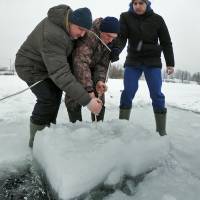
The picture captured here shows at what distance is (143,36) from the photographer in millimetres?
3986

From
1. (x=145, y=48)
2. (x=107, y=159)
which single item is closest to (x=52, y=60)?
(x=107, y=159)

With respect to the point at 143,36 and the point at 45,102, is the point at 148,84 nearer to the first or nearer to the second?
the point at 143,36

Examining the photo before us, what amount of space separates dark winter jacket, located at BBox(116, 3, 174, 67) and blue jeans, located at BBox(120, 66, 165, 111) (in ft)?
0.26

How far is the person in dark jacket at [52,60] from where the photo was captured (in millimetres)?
2830

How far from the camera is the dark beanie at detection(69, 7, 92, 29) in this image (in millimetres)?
2826

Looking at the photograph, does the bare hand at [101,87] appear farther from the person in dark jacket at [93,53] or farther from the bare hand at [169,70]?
the bare hand at [169,70]

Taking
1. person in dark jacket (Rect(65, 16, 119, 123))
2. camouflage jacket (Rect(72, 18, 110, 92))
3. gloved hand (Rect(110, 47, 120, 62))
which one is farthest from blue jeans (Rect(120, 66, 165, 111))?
camouflage jacket (Rect(72, 18, 110, 92))

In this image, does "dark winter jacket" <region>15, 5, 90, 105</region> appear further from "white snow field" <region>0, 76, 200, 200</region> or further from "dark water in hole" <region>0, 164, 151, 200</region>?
"dark water in hole" <region>0, 164, 151, 200</region>

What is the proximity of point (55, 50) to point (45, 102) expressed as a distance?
591mm

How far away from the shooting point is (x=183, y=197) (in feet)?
8.13

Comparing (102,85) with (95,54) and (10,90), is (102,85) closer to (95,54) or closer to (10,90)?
(95,54)

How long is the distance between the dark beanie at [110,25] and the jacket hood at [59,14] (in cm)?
41

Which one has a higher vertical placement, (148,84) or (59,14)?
(59,14)

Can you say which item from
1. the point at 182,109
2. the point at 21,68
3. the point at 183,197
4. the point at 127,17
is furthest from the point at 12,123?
the point at 182,109
